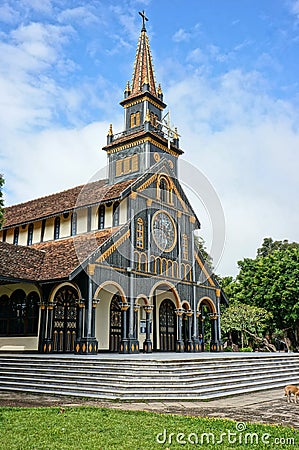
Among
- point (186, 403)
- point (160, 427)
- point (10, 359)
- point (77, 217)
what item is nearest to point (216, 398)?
point (186, 403)

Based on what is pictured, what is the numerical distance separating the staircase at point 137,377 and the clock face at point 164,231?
8.82 meters

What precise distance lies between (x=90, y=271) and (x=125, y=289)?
99.5 inches

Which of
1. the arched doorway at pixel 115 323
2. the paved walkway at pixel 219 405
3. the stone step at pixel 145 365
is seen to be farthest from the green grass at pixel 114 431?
the arched doorway at pixel 115 323

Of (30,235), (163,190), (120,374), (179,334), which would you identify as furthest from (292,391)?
(30,235)

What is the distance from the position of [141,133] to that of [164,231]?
6178 millimetres

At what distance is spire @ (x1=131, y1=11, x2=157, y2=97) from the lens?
29.6m

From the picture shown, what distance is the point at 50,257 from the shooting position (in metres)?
22.8

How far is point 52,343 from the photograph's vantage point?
20.6 meters

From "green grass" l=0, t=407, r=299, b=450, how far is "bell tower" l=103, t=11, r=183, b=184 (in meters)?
18.4

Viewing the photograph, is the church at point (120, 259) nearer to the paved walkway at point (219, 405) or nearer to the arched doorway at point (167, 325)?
the arched doorway at point (167, 325)

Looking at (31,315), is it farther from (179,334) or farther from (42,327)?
(179,334)

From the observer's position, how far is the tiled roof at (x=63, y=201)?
80.1 feet

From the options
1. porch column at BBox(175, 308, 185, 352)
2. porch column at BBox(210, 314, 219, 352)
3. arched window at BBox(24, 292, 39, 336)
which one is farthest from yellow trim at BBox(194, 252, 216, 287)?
arched window at BBox(24, 292, 39, 336)

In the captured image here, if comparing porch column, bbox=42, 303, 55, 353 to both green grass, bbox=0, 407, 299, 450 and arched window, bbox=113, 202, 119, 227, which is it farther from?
green grass, bbox=0, 407, 299, 450
